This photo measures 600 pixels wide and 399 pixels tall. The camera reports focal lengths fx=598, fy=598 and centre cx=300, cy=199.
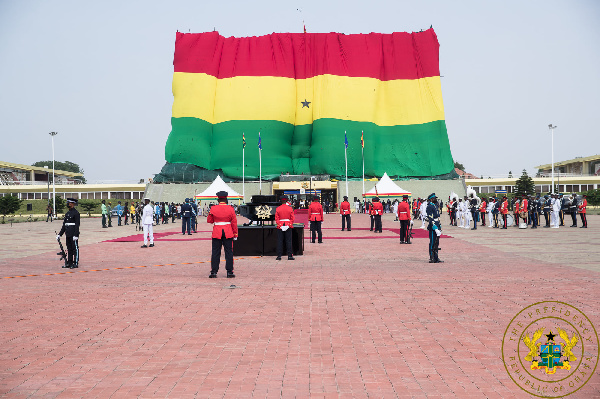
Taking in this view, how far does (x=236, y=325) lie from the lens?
24.3 ft

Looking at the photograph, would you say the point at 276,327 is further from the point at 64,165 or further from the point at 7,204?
the point at 64,165

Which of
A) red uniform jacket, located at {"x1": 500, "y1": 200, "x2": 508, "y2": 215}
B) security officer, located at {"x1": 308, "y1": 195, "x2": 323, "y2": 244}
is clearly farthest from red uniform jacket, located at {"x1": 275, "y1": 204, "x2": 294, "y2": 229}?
red uniform jacket, located at {"x1": 500, "y1": 200, "x2": 508, "y2": 215}

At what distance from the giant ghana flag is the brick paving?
52031 millimetres

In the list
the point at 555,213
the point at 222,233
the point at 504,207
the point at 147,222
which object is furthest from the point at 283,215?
the point at 555,213

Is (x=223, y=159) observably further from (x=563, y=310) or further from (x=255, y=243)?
(x=563, y=310)

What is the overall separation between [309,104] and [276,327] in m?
61.5

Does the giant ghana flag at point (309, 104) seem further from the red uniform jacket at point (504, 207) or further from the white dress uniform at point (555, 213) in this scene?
the red uniform jacket at point (504, 207)

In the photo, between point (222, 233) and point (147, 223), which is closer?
point (222, 233)

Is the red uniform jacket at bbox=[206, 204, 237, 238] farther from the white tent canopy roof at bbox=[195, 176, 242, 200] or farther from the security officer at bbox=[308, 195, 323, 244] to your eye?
the white tent canopy roof at bbox=[195, 176, 242, 200]

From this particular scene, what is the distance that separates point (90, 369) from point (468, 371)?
3.49 m

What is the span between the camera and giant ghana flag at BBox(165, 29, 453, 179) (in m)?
65.7

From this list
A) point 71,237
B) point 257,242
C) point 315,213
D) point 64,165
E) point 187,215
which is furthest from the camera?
point 64,165

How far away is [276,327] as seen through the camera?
732 centimetres

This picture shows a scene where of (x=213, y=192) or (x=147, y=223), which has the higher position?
(x=213, y=192)
